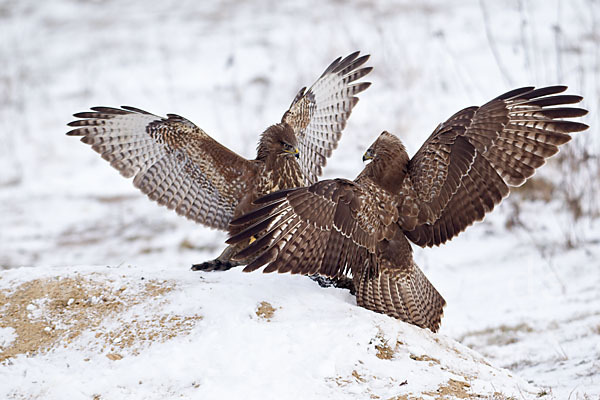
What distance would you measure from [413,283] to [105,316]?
1996mm

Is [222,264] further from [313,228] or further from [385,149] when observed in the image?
[385,149]

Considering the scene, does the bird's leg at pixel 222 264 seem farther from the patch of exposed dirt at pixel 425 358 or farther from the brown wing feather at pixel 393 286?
the patch of exposed dirt at pixel 425 358

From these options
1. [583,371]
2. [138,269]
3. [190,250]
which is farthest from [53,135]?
[583,371]

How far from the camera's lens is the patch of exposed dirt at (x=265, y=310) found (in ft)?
13.5

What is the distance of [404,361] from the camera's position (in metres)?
3.93

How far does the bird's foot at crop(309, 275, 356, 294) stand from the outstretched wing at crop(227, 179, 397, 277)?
52 cm

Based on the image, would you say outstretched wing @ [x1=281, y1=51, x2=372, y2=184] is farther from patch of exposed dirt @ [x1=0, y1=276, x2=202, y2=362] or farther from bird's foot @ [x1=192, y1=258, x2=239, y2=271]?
patch of exposed dirt @ [x1=0, y1=276, x2=202, y2=362]

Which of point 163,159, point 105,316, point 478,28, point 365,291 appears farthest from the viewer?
point 478,28

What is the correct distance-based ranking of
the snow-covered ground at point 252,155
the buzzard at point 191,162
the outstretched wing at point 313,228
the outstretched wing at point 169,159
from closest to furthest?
the snow-covered ground at point 252,155 → the outstretched wing at point 313,228 → the buzzard at point 191,162 → the outstretched wing at point 169,159

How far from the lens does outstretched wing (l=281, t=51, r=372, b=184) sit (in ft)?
20.7

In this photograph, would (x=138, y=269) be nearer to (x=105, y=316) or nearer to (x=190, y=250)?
(x=105, y=316)

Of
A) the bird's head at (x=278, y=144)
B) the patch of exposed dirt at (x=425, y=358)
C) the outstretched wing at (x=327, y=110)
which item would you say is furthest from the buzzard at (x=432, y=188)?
the outstretched wing at (x=327, y=110)

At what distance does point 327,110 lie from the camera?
6391 millimetres

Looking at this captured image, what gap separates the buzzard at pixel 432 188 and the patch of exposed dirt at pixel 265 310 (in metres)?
0.45
